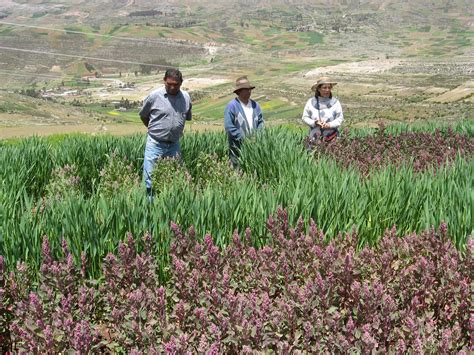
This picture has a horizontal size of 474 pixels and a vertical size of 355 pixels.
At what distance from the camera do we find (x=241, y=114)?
20.9 feet

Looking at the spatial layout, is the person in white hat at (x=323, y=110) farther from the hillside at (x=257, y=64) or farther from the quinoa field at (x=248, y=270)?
the hillside at (x=257, y=64)

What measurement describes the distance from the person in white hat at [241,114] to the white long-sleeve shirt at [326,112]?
66 centimetres

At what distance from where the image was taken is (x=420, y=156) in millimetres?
6805

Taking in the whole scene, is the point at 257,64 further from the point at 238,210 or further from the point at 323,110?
the point at 238,210

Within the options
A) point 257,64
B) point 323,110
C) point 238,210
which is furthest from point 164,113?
point 257,64

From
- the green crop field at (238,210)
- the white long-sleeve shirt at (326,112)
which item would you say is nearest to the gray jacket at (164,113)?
the green crop field at (238,210)

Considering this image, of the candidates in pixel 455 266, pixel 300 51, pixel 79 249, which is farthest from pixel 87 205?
pixel 300 51

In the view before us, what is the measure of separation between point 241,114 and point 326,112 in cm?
115

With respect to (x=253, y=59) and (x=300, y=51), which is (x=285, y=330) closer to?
(x=253, y=59)

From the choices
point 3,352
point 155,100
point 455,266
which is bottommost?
point 3,352

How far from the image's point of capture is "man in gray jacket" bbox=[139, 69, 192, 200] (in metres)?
5.71

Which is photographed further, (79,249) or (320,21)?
(320,21)

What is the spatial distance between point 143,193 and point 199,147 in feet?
12.0

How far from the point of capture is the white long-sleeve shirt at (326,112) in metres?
6.83
